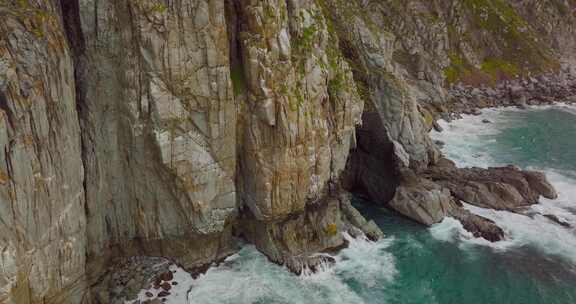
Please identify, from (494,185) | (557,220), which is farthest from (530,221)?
(494,185)

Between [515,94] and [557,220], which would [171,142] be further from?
[515,94]

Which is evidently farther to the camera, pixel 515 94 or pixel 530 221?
pixel 515 94

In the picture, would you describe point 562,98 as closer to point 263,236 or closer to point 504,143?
point 504,143

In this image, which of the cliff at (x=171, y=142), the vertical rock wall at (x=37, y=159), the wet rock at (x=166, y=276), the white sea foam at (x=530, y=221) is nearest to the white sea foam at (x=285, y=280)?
the cliff at (x=171, y=142)

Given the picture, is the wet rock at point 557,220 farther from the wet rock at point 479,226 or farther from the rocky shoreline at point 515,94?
the rocky shoreline at point 515,94

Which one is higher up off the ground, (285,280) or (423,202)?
(423,202)

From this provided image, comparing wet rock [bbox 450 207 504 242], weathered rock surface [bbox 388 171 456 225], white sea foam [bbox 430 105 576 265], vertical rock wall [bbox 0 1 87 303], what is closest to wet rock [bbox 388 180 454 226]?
weathered rock surface [bbox 388 171 456 225]
